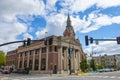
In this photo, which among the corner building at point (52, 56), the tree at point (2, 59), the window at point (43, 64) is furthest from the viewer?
the tree at point (2, 59)

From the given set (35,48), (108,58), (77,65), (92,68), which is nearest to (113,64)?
(108,58)

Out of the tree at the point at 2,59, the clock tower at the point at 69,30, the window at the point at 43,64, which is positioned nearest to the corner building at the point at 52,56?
the window at the point at 43,64

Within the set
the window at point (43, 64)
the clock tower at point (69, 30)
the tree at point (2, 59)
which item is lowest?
the window at point (43, 64)

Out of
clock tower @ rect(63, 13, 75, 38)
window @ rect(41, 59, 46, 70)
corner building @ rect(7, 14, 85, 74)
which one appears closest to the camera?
corner building @ rect(7, 14, 85, 74)

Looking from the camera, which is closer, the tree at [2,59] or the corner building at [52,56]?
the corner building at [52,56]

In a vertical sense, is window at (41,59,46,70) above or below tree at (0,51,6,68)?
below

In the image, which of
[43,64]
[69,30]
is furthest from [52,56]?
[69,30]

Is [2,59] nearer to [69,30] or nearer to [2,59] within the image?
[2,59]

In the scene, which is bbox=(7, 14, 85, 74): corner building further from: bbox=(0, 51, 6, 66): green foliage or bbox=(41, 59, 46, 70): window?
bbox=(0, 51, 6, 66): green foliage

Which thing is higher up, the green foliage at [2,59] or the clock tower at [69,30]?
the clock tower at [69,30]

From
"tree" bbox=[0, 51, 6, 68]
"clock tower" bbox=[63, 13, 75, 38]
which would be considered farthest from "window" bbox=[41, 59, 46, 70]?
"tree" bbox=[0, 51, 6, 68]

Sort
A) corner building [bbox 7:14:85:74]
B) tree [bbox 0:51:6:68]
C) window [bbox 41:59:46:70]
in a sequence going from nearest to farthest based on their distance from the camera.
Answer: corner building [bbox 7:14:85:74] < window [bbox 41:59:46:70] < tree [bbox 0:51:6:68]

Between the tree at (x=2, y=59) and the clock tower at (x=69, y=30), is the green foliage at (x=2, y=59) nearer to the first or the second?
the tree at (x=2, y=59)

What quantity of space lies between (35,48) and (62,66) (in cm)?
1308
